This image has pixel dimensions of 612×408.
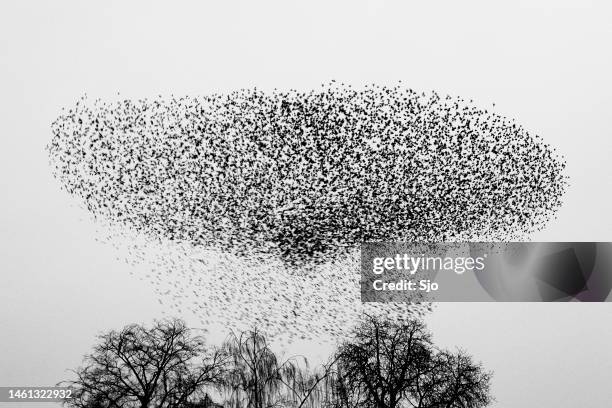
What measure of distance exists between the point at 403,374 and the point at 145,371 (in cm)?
875

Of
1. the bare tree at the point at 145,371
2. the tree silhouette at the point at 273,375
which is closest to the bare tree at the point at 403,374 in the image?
the tree silhouette at the point at 273,375

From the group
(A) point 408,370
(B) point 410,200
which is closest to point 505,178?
(B) point 410,200

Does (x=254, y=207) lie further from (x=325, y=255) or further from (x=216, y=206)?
(x=325, y=255)

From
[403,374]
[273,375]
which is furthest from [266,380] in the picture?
[403,374]

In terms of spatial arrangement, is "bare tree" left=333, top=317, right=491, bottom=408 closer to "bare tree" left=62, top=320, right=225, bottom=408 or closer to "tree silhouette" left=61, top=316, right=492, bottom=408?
"tree silhouette" left=61, top=316, right=492, bottom=408

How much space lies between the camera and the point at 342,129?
2666 cm

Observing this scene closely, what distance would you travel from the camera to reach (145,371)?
2356cm

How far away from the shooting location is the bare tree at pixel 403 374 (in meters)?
22.3

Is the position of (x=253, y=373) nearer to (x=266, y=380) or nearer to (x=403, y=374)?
(x=266, y=380)

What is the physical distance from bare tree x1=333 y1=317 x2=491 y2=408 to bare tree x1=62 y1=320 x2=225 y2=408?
177 inches

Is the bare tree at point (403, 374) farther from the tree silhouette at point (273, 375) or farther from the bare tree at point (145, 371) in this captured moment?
the bare tree at point (145, 371)

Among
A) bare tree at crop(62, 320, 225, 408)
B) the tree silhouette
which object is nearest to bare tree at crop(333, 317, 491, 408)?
the tree silhouette

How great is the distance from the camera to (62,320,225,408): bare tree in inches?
891

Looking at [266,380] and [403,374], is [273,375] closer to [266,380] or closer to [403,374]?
[266,380]
